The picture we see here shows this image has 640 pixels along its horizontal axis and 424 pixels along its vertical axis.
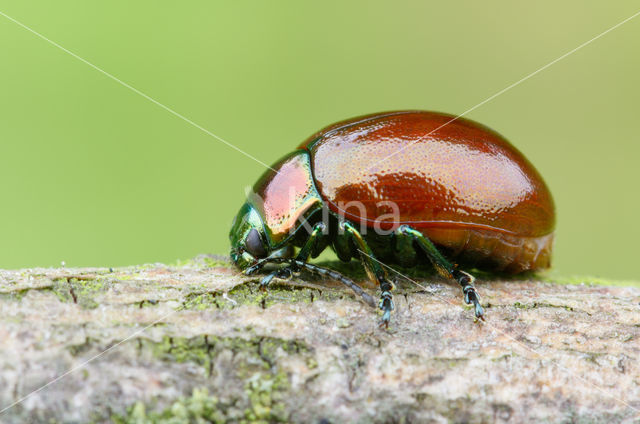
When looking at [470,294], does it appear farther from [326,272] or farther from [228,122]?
[228,122]

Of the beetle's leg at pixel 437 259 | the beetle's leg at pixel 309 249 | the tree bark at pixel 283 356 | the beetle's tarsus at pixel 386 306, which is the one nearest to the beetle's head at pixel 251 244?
the beetle's leg at pixel 309 249

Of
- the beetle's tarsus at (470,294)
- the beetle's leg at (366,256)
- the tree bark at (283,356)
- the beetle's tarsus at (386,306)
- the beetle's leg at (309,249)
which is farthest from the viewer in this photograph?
the beetle's leg at (366,256)

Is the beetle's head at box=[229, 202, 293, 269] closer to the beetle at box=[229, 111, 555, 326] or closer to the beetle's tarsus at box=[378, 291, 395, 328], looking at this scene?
the beetle at box=[229, 111, 555, 326]

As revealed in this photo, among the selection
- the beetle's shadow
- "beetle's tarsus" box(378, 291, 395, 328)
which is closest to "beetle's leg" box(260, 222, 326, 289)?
the beetle's shadow

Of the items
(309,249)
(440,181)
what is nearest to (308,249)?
(309,249)

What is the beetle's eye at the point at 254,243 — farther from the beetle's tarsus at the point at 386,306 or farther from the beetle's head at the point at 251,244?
the beetle's tarsus at the point at 386,306
